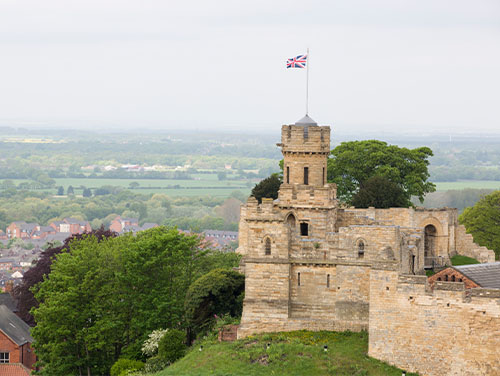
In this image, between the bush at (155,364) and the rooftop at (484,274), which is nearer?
the rooftop at (484,274)

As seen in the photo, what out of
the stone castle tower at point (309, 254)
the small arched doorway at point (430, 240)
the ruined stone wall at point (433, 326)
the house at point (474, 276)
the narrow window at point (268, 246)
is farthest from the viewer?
the small arched doorway at point (430, 240)

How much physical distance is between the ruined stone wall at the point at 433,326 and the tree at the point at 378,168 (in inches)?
1174

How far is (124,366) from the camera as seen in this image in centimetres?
5222

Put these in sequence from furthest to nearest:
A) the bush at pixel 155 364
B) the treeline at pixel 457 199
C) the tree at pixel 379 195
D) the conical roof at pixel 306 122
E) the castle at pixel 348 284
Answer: the treeline at pixel 457 199 → the tree at pixel 379 195 → the conical roof at pixel 306 122 → the bush at pixel 155 364 → the castle at pixel 348 284

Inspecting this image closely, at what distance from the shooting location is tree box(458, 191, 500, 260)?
7744cm

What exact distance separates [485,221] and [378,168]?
1244 centimetres

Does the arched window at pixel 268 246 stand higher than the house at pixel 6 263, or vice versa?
the arched window at pixel 268 246

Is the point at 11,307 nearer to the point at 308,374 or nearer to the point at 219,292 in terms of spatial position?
the point at 219,292

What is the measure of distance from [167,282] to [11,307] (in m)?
32.1

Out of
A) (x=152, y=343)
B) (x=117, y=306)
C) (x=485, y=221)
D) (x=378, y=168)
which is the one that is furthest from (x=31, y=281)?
(x=485, y=221)

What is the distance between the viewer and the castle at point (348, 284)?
40.7 m

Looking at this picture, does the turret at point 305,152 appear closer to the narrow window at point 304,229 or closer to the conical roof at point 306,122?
the conical roof at point 306,122

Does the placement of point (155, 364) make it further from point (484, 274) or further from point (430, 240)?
point (430, 240)

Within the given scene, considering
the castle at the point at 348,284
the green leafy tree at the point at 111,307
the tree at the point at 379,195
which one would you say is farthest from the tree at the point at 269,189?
the castle at the point at 348,284
